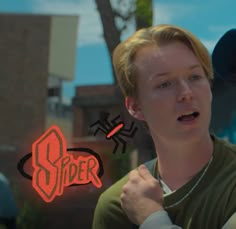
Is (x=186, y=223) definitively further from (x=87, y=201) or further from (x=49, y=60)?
(x=49, y=60)

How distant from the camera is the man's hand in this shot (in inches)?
35.1

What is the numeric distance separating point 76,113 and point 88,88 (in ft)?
0.95

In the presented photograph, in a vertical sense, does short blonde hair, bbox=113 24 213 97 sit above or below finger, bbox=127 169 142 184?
above

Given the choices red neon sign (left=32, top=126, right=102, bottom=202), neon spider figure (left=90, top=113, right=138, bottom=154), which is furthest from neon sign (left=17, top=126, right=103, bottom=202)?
neon spider figure (left=90, top=113, right=138, bottom=154)

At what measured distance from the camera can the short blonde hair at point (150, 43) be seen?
3.02ft

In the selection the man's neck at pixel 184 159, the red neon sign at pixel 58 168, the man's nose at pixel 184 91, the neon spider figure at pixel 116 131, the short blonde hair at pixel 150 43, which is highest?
the short blonde hair at pixel 150 43

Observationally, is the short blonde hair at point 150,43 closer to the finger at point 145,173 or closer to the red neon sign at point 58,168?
the finger at point 145,173

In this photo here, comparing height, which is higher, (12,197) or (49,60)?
(49,60)

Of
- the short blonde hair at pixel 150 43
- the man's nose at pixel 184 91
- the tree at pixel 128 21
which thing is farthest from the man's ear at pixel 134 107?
the tree at pixel 128 21

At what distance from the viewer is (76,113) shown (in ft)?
10.8

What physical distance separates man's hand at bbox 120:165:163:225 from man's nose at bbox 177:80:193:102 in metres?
0.15

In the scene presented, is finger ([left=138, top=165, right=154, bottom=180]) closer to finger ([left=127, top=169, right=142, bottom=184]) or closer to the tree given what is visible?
finger ([left=127, top=169, right=142, bottom=184])

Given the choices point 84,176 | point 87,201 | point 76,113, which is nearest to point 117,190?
point 84,176

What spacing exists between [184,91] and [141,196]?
0.61 ft
